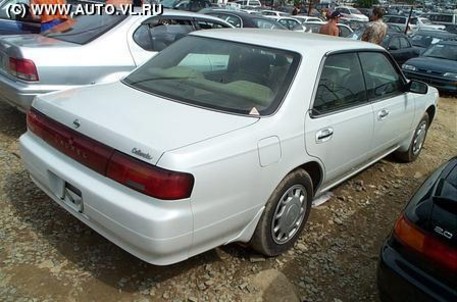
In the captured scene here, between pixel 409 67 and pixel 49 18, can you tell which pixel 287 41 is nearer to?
pixel 49 18

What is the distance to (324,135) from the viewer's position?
2.99 m

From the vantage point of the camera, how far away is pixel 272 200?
2699mm

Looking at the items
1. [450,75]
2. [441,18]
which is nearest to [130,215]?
[450,75]

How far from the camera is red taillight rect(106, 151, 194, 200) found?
2078 mm

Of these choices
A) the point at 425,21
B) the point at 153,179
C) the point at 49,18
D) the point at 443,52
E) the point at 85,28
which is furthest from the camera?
the point at 425,21

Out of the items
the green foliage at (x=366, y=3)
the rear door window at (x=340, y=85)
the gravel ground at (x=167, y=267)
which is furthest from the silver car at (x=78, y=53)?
the green foliage at (x=366, y=3)

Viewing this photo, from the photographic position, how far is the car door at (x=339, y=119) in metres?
2.96

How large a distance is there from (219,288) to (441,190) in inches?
56.5

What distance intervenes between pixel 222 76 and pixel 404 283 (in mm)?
1801

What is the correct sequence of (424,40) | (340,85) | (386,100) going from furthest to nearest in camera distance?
(424,40)
(386,100)
(340,85)

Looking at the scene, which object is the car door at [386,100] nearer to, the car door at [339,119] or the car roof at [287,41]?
the car door at [339,119]

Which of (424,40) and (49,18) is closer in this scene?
(49,18)

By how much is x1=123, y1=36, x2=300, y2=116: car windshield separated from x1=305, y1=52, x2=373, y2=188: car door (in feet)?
1.04

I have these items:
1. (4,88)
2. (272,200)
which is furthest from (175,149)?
(4,88)
